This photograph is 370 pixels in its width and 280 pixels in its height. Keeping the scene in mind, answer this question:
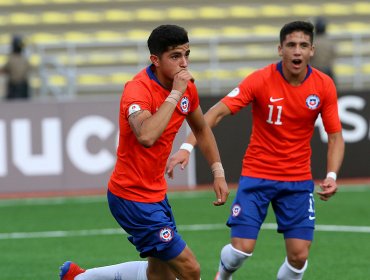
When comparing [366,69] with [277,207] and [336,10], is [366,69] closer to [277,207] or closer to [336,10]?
[336,10]

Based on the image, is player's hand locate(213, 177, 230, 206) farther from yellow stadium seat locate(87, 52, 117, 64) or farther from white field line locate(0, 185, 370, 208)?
Answer: yellow stadium seat locate(87, 52, 117, 64)

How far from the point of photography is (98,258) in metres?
11.3

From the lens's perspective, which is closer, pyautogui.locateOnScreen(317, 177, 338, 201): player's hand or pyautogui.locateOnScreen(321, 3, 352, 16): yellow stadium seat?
pyautogui.locateOnScreen(317, 177, 338, 201): player's hand

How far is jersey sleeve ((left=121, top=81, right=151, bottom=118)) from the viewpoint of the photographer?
23.6ft

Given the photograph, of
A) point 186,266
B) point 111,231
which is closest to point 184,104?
point 186,266

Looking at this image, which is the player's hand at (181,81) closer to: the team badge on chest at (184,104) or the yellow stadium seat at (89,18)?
the team badge on chest at (184,104)

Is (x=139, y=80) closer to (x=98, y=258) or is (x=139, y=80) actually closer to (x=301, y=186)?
(x=301, y=186)

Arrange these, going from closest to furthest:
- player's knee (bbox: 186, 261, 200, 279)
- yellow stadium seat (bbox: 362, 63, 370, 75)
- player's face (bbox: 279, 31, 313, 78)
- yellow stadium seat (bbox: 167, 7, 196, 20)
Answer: player's knee (bbox: 186, 261, 200, 279) → player's face (bbox: 279, 31, 313, 78) → yellow stadium seat (bbox: 362, 63, 370, 75) → yellow stadium seat (bbox: 167, 7, 196, 20)

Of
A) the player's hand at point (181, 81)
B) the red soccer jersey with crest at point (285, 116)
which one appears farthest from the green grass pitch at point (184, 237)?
the player's hand at point (181, 81)

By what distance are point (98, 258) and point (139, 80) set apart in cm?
424

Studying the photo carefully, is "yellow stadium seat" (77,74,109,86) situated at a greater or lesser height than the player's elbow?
lesser

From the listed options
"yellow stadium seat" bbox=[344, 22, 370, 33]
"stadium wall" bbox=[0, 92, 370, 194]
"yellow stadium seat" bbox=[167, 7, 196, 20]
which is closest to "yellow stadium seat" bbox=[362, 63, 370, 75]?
"yellow stadium seat" bbox=[344, 22, 370, 33]

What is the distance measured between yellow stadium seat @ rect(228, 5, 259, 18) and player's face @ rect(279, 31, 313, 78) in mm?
14987

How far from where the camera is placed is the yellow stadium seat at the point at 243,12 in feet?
77.2
